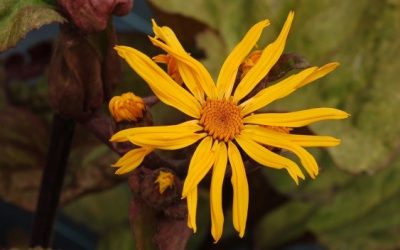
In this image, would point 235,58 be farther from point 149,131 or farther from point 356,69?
point 356,69

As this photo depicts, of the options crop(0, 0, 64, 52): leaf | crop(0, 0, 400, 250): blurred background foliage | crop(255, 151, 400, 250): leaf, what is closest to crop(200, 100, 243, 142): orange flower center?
crop(0, 0, 64, 52): leaf

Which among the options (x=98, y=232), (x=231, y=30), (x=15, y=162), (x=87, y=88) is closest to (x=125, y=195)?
(x=98, y=232)

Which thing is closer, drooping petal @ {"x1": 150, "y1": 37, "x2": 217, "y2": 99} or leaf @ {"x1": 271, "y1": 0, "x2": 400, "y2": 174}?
drooping petal @ {"x1": 150, "y1": 37, "x2": 217, "y2": 99}

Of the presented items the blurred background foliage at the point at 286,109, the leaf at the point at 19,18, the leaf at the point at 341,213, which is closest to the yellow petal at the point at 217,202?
the leaf at the point at 19,18

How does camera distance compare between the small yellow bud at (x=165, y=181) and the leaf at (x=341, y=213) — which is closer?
the small yellow bud at (x=165, y=181)

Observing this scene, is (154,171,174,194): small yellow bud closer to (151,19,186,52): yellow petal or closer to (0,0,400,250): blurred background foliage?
(151,19,186,52): yellow petal

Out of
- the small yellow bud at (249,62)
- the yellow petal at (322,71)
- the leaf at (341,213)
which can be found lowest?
the leaf at (341,213)

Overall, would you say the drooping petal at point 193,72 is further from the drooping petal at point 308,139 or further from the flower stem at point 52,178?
the flower stem at point 52,178

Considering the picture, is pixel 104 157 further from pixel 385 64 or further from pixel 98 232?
pixel 385 64
